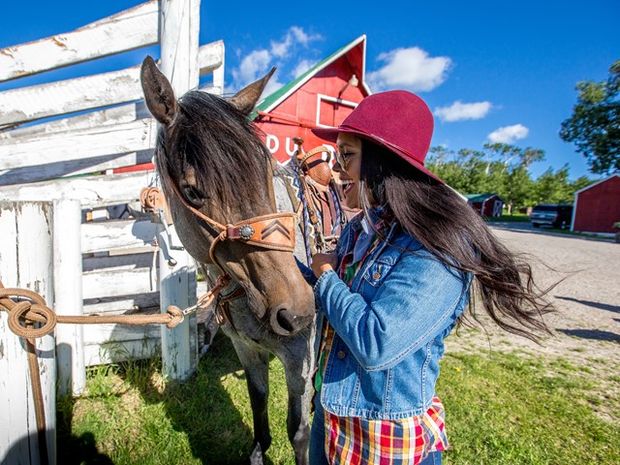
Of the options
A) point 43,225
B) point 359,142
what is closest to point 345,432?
point 359,142

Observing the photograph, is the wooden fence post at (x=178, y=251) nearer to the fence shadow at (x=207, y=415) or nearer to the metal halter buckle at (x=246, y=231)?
the fence shadow at (x=207, y=415)

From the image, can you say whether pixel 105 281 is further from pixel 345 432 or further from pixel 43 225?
pixel 345 432

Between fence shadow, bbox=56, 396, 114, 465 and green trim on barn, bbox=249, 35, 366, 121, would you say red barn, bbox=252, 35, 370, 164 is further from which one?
fence shadow, bbox=56, 396, 114, 465

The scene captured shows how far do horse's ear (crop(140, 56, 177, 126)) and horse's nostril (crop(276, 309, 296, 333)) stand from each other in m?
1.10

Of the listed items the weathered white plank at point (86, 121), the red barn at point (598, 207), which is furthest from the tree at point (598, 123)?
the weathered white plank at point (86, 121)

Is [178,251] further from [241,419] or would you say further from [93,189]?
[241,419]

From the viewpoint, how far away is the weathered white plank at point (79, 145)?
2.56 metres

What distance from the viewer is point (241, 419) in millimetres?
2836

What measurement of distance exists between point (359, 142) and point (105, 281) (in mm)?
2861

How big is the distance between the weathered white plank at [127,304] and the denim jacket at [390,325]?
272 cm

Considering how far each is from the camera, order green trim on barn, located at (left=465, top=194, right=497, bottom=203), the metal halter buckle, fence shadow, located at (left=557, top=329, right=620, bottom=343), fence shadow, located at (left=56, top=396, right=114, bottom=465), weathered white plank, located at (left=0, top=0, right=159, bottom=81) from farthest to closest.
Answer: green trim on barn, located at (left=465, top=194, right=497, bottom=203)
fence shadow, located at (left=557, top=329, right=620, bottom=343)
weathered white plank, located at (left=0, top=0, right=159, bottom=81)
fence shadow, located at (left=56, top=396, right=114, bottom=465)
the metal halter buckle

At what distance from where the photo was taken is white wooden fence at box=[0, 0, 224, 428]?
2.54 m

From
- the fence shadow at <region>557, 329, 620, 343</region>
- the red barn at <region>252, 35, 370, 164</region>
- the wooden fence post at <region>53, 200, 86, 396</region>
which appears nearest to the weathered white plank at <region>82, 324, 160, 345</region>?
the wooden fence post at <region>53, 200, 86, 396</region>

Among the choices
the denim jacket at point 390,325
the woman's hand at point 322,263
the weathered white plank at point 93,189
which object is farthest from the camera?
the weathered white plank at point 93,189
